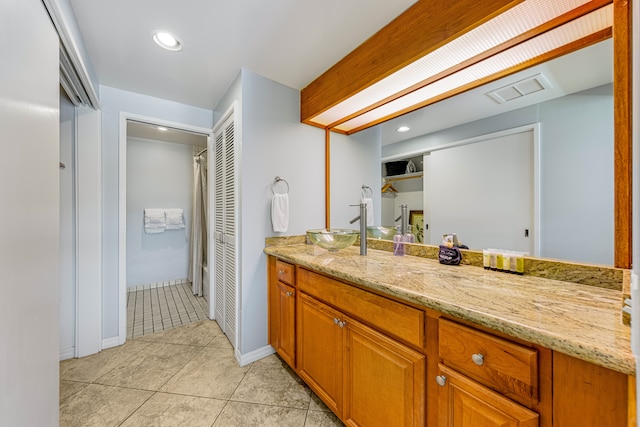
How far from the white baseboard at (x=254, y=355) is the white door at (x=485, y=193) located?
1.49m

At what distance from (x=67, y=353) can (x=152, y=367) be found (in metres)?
0.72

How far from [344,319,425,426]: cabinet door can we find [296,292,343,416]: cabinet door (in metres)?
0.07

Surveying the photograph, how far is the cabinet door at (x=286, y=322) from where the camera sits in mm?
→ 1563

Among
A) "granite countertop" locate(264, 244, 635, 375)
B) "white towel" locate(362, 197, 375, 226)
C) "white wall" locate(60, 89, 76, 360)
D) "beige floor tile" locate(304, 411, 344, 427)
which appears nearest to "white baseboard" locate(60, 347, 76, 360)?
"white wall" locate(60, 89, 76, 360)

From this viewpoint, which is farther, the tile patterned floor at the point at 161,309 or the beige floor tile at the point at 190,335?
the tile patterned floor at the point at 161,309

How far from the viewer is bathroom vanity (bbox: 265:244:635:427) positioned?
54cm

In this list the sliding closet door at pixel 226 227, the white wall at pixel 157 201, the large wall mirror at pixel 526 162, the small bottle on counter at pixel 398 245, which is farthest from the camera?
the white wall at pixel 157 201

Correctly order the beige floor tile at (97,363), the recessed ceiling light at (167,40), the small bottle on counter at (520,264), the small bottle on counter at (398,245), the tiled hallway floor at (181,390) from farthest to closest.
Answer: the beige floor tile at (97,363)
the small bottle on counter at (398,245)
the recessed ceiling light at (167,40)
the tiled hallway floor at (181,390)
the small bottle on counter at (520,264)

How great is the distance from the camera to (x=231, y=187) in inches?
78.9

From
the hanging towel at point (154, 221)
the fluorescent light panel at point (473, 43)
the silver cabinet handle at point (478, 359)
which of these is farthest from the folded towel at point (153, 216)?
Result: the silver cabinet handle at point (478, 359)

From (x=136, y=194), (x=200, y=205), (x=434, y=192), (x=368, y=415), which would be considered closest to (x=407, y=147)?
(x=434, y=192)

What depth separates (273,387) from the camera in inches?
61.5

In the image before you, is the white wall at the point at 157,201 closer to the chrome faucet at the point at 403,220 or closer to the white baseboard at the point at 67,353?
the white baseboard at the point at 67,353

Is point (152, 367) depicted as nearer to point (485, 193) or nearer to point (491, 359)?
point (491, 359)
